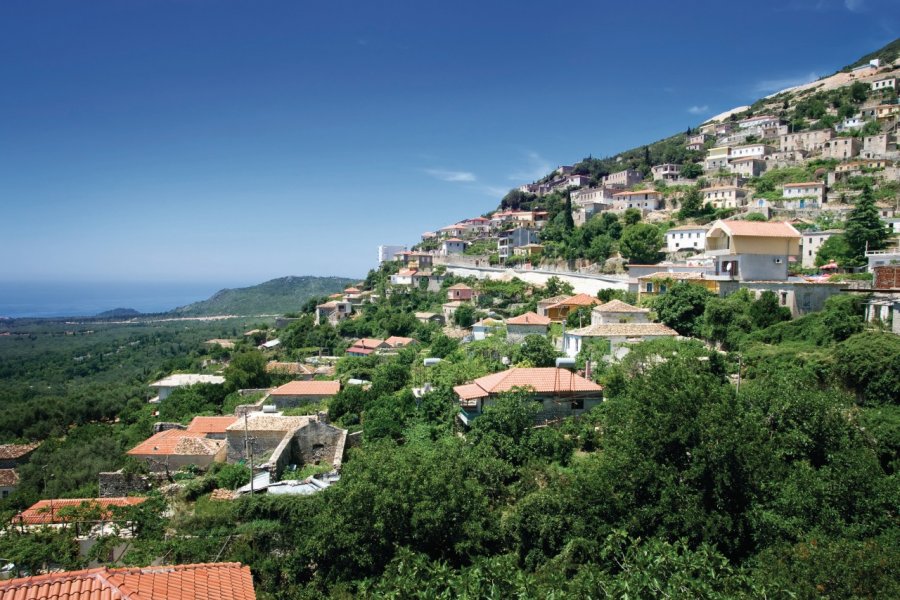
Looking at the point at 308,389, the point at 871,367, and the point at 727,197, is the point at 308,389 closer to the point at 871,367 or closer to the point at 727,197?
the point at 871,367

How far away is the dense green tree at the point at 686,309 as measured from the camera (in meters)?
25.8

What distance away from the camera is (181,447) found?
2156cm

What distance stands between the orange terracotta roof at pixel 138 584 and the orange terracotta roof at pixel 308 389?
67.6 ft

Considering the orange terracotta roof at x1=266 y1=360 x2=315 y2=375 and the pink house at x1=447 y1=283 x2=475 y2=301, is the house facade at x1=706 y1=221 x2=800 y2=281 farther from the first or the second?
the orange terracotta roof at x1=266 y1=360 x2=315 y2=375

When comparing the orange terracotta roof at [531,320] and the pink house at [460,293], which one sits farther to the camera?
the pink house at [460,293]

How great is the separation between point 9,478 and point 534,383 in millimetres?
26273

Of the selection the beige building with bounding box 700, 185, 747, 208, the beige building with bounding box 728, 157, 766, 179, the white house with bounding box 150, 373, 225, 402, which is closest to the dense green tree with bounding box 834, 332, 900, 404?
the white house with bounding box 150, 373, 225, 402

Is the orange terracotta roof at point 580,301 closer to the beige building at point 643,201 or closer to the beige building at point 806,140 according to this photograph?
the beige building at point 643,201

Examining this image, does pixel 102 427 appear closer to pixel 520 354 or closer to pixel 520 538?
pixel 520 354

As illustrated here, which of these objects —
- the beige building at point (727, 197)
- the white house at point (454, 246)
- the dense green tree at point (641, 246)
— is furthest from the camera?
the white house at point (454, 246)

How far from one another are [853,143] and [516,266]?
141 ft

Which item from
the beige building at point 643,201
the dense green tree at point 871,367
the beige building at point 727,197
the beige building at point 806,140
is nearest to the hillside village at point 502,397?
the dense green tree at point 871,367

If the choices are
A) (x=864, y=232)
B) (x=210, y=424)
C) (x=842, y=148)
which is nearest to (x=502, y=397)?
(x=210, y=424)

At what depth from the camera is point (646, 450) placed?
503 inches
